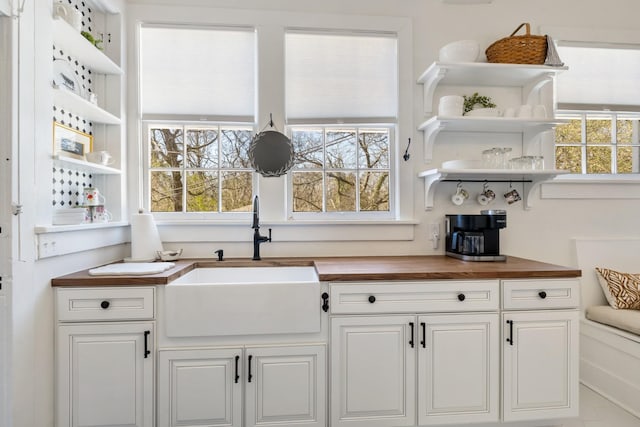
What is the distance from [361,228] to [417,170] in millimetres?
584

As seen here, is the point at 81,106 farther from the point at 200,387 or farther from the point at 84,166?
the point at 200,387

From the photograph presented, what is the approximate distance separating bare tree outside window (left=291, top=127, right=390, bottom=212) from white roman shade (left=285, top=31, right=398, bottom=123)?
0.42ft

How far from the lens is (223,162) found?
7.50 feet

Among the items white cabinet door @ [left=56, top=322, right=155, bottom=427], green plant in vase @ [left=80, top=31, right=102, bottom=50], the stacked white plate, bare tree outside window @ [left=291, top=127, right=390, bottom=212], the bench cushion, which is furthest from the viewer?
bare tree outside window @ [left=291, top=127, right=390, bottom=212]

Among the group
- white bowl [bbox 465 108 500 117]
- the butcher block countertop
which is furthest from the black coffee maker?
white bowl [bbox 465 108 500 117]

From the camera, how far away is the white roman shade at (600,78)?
94.3 inches

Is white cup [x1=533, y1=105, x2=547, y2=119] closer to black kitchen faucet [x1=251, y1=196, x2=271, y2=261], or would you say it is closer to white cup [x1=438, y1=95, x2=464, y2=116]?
white cup [x1=438, y1=95, x2=464, y2=116]

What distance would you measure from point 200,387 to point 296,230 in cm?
107

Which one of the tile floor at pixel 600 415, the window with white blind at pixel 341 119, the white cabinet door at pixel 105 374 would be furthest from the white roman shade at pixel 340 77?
the tile floor at pixel 600 415

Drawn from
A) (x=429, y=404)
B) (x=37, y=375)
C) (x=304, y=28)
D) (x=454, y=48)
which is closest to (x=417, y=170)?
(x=454, y=48)

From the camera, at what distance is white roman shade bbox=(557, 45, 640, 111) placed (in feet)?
7.86

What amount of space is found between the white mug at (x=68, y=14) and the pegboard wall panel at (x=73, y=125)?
180 mm

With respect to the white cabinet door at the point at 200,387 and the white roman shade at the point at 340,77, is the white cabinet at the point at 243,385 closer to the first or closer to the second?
the white cabinet door at the point at 200,387

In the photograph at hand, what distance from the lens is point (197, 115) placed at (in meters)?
2.20
